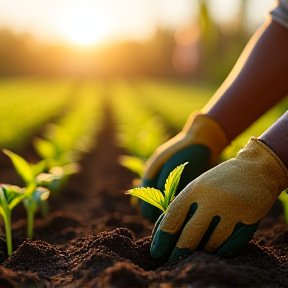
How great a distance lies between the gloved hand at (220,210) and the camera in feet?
5.99

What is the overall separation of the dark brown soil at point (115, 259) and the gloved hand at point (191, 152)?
0.89ft

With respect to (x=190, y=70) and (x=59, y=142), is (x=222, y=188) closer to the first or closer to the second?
(x=59, y=142)

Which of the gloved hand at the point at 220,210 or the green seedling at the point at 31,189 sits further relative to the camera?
the green seedling at the point at 31,189

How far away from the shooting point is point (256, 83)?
2.66 m

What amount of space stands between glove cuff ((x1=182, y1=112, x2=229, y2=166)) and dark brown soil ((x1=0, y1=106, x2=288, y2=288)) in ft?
1.76

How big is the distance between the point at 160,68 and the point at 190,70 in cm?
903

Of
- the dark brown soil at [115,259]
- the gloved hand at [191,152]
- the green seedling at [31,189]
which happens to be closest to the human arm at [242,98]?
the gloved hand at [191,152]

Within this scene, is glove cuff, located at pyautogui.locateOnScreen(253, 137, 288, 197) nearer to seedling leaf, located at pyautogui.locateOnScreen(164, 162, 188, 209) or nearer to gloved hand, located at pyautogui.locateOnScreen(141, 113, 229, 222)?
seedling leaf, located at pyautogui.locateOnScreen(164, 162, 188, 209)

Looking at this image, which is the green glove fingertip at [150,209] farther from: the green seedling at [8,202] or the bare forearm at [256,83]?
the green seedling at [8,202]

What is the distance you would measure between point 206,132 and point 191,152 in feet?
0.49

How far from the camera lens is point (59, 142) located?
402cm

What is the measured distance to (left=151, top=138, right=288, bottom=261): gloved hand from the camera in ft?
5.99

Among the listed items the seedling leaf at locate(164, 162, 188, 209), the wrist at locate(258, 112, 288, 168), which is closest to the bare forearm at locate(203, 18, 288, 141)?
the wrist at locate(258, 112, 288, 168)

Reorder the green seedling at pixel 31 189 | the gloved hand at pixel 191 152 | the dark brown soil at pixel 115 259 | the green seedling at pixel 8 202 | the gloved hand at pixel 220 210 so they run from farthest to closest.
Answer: the gloved hand at pixel 191 152 < the green seedling at pixel 31 189 < the green seedling at pixel 8 202 < the gloved hand at pixel 220 210 < the dark brown soil at pixel 115 259
